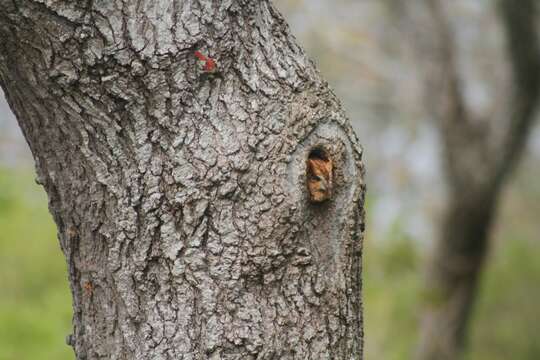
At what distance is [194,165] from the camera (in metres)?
1.80

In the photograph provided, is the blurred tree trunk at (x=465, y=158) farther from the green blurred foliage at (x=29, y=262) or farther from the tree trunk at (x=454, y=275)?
the green blurred foliage at (x=29, y=262)

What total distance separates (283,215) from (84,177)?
455 mm

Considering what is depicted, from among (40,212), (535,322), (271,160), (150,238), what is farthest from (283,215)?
(535,322)

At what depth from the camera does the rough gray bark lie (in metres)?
1.78

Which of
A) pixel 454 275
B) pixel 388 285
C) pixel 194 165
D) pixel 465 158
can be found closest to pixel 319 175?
pixel 194 165

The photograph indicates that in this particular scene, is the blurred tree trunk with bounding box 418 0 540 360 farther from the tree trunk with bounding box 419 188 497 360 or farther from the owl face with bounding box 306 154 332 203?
the owl face with bounding box 306 154 332 203

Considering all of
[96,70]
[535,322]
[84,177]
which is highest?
[535,322]

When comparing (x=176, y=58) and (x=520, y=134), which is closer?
(x=176, y=58)

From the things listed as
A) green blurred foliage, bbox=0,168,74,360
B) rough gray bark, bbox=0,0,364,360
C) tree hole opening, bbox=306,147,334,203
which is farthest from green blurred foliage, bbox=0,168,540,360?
tree hole opening, bbox=306,147,334,203

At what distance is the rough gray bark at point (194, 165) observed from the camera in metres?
1.78

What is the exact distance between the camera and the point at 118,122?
5.93 feet

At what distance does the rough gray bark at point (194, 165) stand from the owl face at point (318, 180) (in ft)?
0.07

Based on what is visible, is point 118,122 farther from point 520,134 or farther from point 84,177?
point 520,134

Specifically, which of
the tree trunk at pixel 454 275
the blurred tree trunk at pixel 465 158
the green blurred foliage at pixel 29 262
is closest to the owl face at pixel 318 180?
the blurred tree trunk at pixel 465 158
